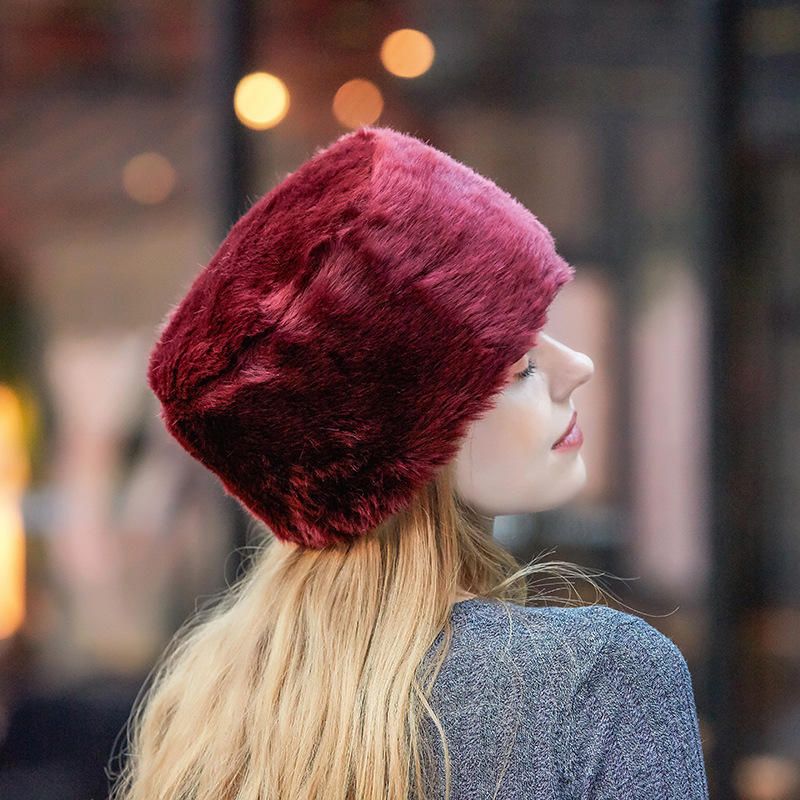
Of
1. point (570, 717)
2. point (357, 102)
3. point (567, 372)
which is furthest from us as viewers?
Result: point (357, 102)

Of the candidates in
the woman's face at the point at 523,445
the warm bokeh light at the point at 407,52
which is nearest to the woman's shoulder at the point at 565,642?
the woman's face at the point at 523,445

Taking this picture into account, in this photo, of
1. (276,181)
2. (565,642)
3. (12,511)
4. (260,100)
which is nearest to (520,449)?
(565,642)

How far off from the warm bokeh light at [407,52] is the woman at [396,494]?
232 cm

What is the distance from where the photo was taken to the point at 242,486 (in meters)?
1.37

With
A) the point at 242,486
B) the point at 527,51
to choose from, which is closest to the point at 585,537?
the point at 527,51

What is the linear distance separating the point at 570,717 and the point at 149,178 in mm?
2812

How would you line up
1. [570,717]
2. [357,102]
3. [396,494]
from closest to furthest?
[570,717]
[396,494]
[357,102]

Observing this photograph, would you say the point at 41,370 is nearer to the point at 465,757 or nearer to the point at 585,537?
the point at 585,537

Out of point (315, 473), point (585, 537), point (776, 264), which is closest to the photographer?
point (315, 473)

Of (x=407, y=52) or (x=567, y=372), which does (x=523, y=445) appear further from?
(x=407, y=52)

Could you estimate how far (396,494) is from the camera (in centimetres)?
130

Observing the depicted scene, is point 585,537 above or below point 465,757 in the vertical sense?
below

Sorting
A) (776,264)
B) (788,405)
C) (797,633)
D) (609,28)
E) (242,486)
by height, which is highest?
(609,28)

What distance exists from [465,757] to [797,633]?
8.64ft
